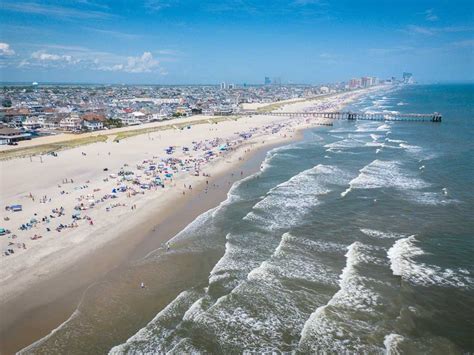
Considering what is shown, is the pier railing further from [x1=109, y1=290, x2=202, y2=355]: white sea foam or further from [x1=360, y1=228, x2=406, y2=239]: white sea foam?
[x1=109, y1=290, x2=202, y2=355]: white sea foam

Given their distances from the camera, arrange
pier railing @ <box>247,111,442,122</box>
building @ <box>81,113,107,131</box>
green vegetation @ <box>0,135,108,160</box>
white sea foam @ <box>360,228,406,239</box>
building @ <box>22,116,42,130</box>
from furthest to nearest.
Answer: pier railing @ <box>247,111,442,122</box>
building @ <box>81,113,107,131</box>
building @ <box>22,116,42,130</box>
green vegetation @ <box>0,135,108,160</box>
white sea foam @ <box>360,228,406,239</box>

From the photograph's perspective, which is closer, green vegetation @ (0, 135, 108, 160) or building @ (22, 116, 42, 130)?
green vegetation @ (0, 135, 108, 160)

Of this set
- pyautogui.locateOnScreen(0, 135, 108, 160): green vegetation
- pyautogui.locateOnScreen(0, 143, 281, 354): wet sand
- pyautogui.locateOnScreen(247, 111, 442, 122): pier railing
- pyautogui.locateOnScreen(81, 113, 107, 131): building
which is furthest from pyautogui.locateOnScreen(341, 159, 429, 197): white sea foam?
pyautogui.locateOnScreen(81, 113, 107, 131): building

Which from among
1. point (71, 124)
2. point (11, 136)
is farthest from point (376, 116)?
point (11, 136)

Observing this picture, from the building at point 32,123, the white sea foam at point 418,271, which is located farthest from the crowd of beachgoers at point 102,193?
the building at point 32,123

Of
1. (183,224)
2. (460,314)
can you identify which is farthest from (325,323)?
(183,224)

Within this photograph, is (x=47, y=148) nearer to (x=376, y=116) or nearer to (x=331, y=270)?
(x=331, y=270)
